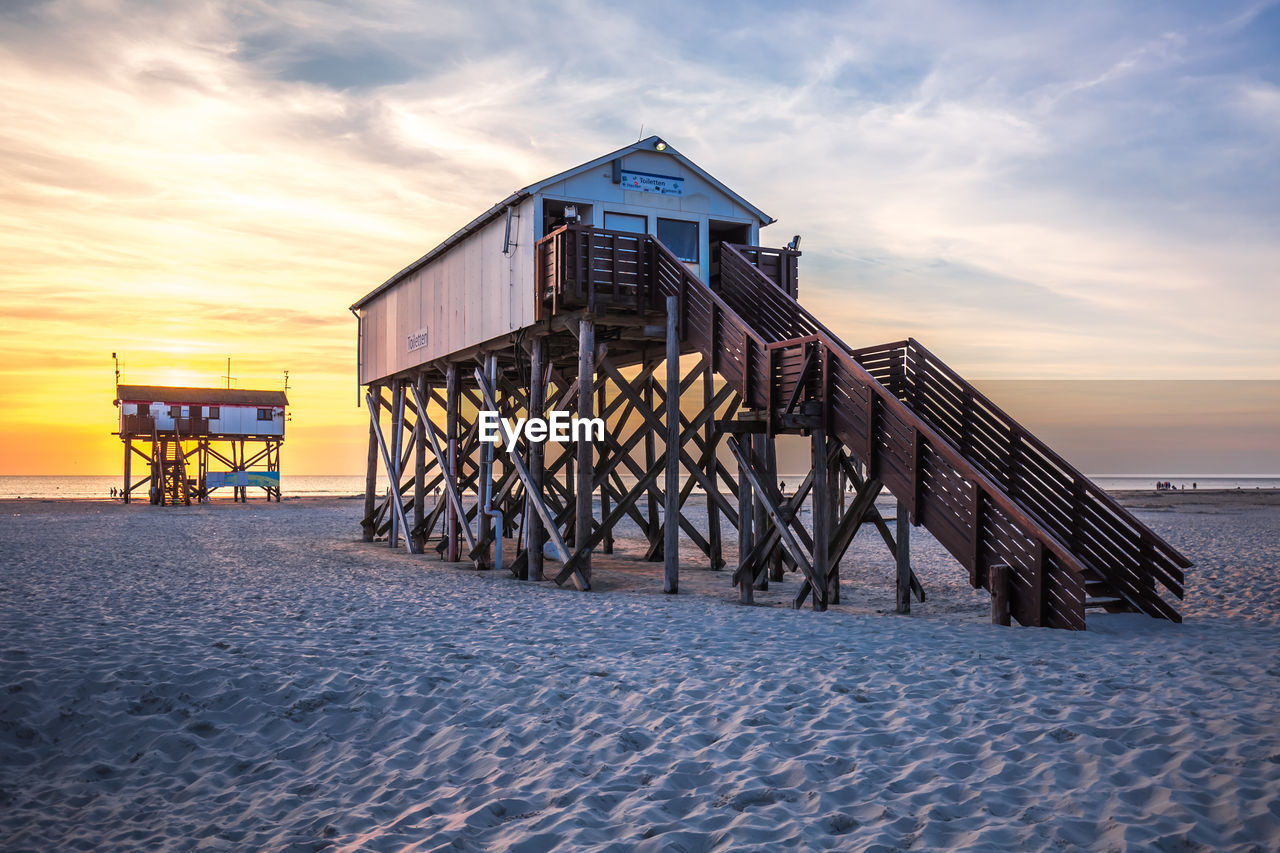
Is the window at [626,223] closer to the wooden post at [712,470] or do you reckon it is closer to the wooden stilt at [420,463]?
the wooden post at [712,470]

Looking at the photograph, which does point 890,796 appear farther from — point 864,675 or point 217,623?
point 217,623

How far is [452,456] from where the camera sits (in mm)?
19594

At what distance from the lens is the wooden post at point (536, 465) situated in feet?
51.7

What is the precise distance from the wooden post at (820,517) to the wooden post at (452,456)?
9.78 meters

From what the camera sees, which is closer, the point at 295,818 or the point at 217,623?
the point at 295,818

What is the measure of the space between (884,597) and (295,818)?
32.9ft

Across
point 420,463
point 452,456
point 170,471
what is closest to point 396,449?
point 420,463

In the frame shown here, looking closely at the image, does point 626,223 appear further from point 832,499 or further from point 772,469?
point 832,499

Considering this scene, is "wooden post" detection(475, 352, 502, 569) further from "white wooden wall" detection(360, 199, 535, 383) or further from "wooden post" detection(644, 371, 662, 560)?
"wooden post" detection(644, 371, 662, 560)

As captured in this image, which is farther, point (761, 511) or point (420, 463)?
point (420, 463)

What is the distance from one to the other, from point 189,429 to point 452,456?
35.2m

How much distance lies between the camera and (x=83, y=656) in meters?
8.09

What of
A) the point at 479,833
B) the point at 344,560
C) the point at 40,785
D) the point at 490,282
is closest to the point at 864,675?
the point at 479,833

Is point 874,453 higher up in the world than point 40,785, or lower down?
higher up
